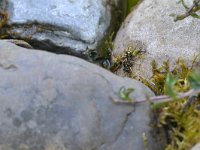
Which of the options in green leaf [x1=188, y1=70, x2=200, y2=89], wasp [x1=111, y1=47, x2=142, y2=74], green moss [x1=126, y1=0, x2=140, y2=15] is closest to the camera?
green leaf [x1=188, y1=70, x2=200, y2=89]

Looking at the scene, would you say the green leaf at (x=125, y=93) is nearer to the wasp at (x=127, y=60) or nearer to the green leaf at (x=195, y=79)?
the green leaf at (x=195, y=79)

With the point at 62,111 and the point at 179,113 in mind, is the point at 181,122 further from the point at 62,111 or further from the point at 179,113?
the point at 62,111

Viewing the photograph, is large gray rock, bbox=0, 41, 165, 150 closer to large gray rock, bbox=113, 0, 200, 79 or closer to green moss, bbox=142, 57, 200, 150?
green moss, bbox=142, 57, 200, 150

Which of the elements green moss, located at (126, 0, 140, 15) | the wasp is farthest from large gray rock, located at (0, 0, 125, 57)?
green moss, located at (126, 0, 140, 15)

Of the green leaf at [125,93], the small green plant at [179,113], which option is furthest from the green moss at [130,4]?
the green leaf at [125,93]

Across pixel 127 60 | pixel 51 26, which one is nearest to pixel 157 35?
pixel 127 60

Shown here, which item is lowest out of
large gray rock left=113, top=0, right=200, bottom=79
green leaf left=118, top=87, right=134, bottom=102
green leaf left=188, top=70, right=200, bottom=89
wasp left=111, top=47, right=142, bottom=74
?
wasp left=111, top=47, right=142, bottom=74
